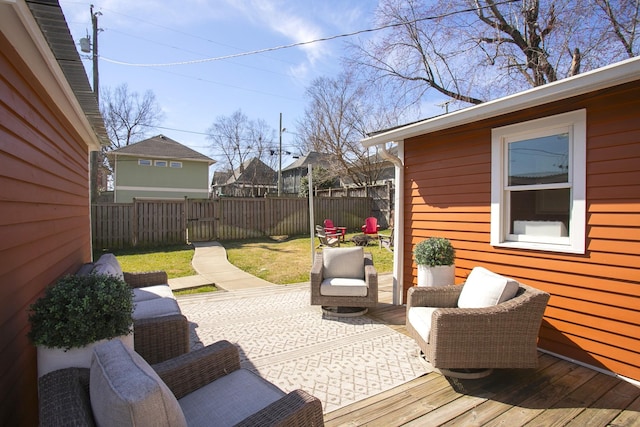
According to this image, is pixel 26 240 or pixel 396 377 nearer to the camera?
pixel 26 240

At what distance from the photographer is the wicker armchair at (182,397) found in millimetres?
1019

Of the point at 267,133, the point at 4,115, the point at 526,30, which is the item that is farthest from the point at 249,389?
the point at 267,133

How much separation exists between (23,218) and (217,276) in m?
4.60

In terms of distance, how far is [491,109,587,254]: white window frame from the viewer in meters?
2.90

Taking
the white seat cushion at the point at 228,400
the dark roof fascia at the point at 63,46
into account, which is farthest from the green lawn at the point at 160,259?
the white seat cushion at the point at 228,400

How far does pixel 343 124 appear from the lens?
1698cm

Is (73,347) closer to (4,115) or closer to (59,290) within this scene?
(59,290)

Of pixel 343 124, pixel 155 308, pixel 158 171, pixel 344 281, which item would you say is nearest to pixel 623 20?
pixel 344 281

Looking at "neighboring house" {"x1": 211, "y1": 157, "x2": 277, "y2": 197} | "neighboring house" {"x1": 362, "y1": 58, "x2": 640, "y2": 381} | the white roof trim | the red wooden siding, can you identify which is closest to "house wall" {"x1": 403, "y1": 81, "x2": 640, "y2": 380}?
"neighboring house" {"x1": 362, "y1": 58, "x2": 640, "y2": 381}

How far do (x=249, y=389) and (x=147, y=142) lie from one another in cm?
1857

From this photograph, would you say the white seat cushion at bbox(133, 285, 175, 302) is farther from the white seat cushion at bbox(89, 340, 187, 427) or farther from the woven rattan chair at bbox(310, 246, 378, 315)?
the white seat cushion at bbox(89, 340, 187, 427)

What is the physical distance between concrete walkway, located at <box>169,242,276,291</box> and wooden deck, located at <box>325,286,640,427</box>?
3.77 metres

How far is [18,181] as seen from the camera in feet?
6.44

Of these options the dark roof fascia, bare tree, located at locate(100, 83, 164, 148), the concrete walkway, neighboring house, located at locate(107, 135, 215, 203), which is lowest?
the concrete walkway
